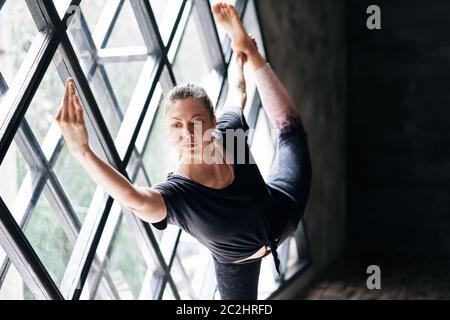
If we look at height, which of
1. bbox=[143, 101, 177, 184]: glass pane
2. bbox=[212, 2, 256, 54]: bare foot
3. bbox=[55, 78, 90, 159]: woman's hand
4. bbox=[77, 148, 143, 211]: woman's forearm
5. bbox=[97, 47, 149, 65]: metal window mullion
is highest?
bbox=[97, 47, 149, 65]: metal window mullion

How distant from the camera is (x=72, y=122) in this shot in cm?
149

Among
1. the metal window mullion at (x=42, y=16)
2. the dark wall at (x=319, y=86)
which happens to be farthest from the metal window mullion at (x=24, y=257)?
the dark wall at (x=319, y=86)

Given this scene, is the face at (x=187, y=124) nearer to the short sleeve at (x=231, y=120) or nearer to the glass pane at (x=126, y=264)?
the short sleeve at (x=231, y=120)

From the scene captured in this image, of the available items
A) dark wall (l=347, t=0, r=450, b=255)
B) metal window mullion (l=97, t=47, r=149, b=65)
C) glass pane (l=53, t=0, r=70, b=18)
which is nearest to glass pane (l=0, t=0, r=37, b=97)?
glass pane (l=53, t=0, r=70, b=18)

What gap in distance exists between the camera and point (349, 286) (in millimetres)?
6238

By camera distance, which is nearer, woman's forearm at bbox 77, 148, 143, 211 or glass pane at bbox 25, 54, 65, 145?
woman's forearm at bbox 77, 148, 143, 211

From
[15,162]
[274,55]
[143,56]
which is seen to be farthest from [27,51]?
[274,55]

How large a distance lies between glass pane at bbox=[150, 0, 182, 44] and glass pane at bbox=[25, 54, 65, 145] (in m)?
0.66

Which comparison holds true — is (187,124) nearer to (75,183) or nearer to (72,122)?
(72,122)

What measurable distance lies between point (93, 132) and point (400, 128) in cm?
483

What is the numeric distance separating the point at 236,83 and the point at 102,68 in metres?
1.25

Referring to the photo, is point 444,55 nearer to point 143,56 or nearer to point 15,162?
point 143,56

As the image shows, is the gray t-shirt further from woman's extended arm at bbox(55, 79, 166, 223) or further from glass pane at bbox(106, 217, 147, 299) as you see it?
glass pane at bbox(106, 217, 147, 299)

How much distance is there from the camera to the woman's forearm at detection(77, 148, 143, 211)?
155 cm
